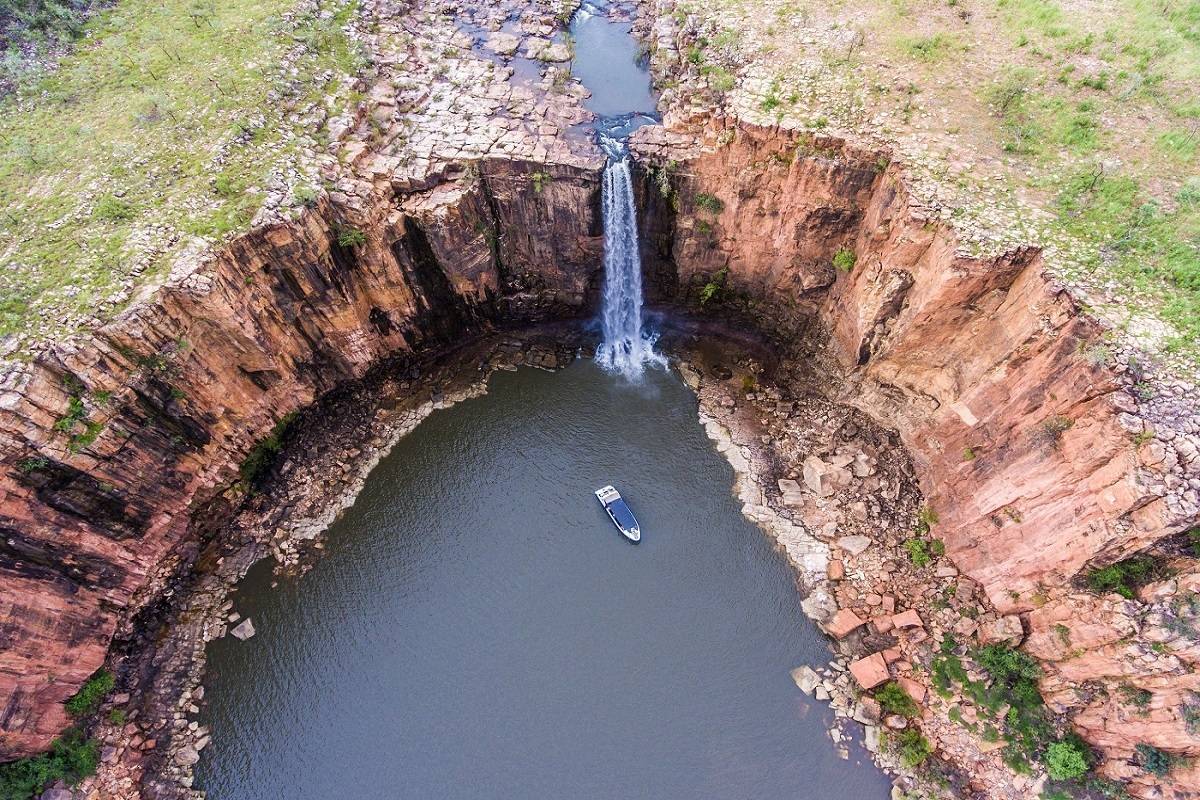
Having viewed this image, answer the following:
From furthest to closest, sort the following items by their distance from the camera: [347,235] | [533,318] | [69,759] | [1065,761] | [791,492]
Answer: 1. [533,318]
2. [791,492]
3. [347,235]
4. [69,759]
5. [1065,761]

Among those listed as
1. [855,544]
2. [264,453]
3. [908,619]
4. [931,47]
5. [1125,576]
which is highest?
[264,453]

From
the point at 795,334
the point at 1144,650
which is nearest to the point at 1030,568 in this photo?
the point at 1144,650

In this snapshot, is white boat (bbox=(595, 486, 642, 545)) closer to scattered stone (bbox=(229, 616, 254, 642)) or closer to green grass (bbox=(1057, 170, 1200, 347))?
scattered stone (bbox=(229, 616, 254, 642))

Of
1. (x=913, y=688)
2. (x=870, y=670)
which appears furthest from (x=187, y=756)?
(x=913, y=688)

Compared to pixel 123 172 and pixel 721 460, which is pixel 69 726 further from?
pixel 721 460

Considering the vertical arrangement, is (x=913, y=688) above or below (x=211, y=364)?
below

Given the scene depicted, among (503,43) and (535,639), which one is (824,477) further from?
(503,43)

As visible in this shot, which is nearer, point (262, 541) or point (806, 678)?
point (806, 678)

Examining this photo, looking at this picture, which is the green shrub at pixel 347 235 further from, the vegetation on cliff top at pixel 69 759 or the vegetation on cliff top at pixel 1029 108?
the vegetation on cliff top at pixel 69 759
